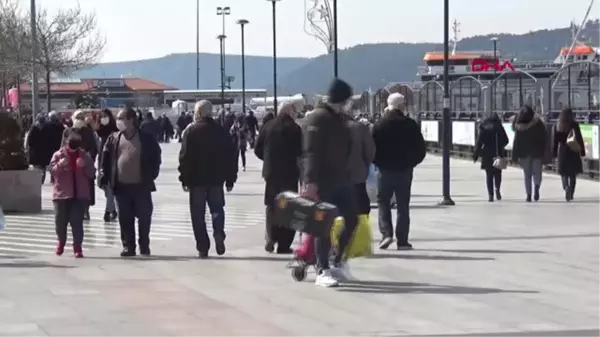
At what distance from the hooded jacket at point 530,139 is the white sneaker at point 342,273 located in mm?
9958

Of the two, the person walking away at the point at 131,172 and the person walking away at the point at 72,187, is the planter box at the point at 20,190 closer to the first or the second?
the person walking away at the point at 72,187

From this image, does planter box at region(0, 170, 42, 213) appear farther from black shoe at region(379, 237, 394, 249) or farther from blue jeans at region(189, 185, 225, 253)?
black shoe at region(379, 237, 394, 249)

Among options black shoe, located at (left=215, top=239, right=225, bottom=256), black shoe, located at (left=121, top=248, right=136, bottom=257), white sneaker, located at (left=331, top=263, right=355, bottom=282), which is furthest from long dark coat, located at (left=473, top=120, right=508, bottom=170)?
white sneaker, located at (left=331, top=263, right=355, bottom=282)

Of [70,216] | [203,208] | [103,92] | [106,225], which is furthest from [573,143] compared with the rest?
[103,92]

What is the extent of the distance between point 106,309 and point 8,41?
37.7 m

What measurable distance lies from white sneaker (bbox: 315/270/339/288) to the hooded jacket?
10508mm

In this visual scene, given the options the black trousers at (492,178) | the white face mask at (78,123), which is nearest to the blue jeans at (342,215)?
the white face mask at (78,123)

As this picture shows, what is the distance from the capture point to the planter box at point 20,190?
19.4 metres

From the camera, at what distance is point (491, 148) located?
70.0ft

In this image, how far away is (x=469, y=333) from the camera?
876 cm

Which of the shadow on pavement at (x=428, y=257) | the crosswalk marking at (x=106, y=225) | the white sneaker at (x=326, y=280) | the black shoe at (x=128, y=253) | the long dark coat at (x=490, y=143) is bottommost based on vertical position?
the crosswalk marking at (x=106, y=225)

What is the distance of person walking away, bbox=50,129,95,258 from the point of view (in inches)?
537

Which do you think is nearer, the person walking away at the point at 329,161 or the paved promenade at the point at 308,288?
the paved promenade at the point at 308,288

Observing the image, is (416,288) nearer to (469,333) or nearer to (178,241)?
(469,333)
